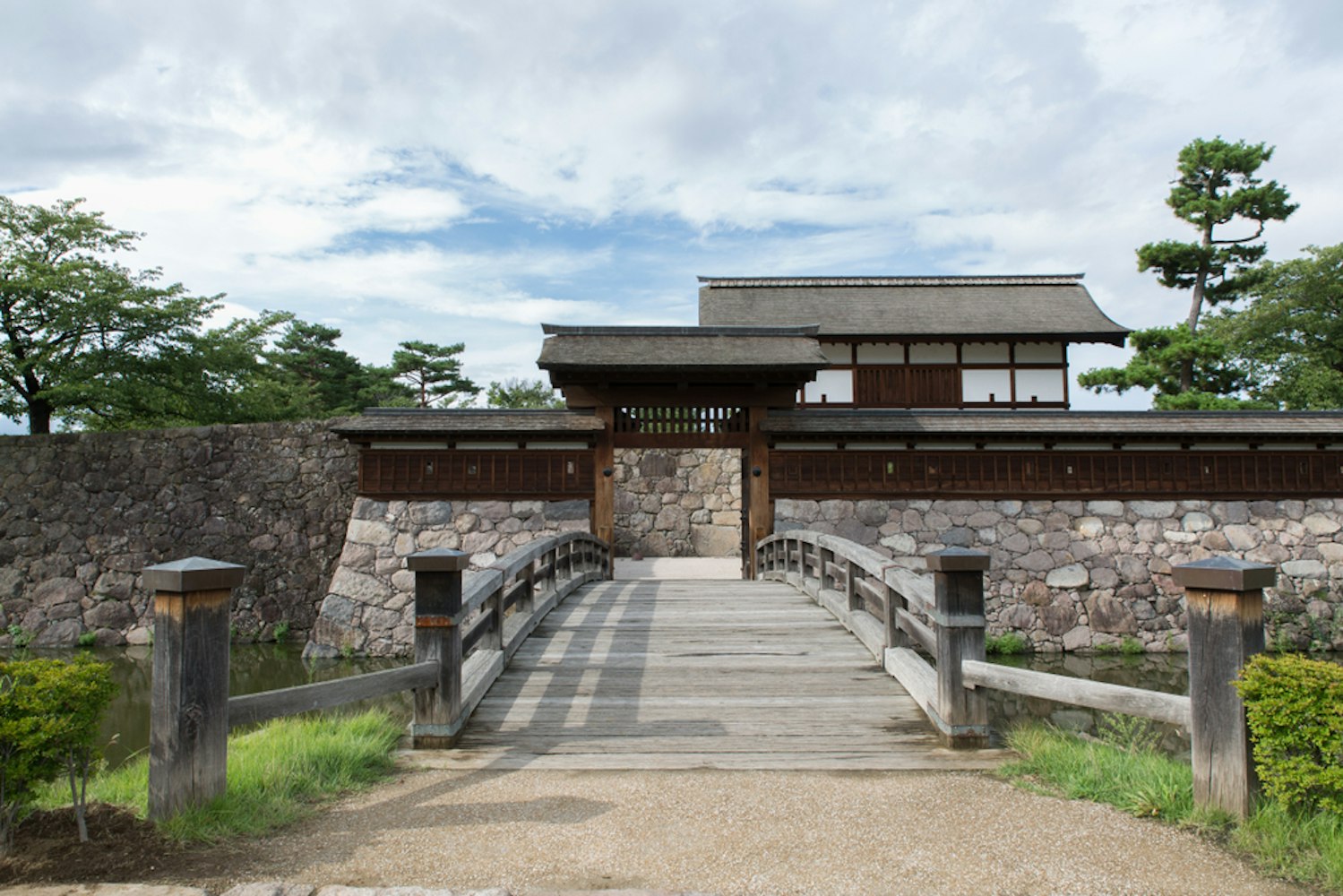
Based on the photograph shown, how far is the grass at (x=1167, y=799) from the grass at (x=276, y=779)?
359 cm

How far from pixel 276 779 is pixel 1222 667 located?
454 centimetres

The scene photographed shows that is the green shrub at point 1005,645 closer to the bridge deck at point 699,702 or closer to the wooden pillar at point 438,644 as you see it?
the bridge deck at point 699,702

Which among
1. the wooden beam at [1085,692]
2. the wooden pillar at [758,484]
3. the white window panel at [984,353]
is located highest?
the white window panel at [984,353]

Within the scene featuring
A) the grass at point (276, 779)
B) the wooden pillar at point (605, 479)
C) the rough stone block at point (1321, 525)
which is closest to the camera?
the grass at point (276, 779)

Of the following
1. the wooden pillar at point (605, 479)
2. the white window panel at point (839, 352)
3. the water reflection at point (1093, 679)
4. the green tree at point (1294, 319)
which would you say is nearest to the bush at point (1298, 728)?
the water reflection at point (1093, 679)

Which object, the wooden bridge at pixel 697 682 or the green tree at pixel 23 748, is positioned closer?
the green tree at pixel 23 748

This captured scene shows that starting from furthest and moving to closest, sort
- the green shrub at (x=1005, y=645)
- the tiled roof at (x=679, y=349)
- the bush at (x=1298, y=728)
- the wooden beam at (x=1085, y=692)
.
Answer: the green shrub at (x=1005, y=645)
the tiled roof at (x=679, y=349)
the wooden beam at (x=1085, y=692)
the bush at (x=1298, y=728)

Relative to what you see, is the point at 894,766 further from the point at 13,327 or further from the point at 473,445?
the point at 13,327

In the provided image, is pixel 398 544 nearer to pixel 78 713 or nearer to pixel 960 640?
pixel 78 713

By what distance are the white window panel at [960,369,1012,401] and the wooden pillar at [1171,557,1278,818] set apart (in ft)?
50.7

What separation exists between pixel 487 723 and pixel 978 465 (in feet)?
37.1

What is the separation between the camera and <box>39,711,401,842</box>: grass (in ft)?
11.7


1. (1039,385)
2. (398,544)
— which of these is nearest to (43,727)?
(398,544)

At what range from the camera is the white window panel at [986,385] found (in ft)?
60.3
